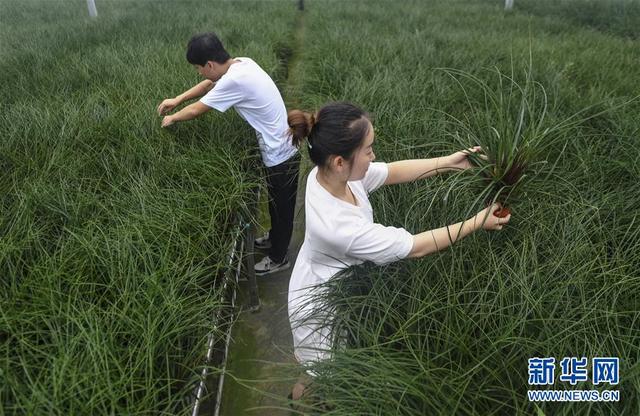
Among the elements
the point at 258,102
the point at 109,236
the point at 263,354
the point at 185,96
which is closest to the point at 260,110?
the point at 258,102

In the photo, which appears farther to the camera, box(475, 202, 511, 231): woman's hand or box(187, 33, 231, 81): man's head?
box(187, 33, 231, 81): man's head

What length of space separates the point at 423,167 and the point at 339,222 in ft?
1.68

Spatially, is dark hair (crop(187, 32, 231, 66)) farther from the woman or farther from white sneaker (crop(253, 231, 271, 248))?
white sneaker (crop(253, 231, 271, 248))

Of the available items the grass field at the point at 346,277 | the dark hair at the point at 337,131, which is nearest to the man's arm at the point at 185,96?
the grass field at the point at 346,277

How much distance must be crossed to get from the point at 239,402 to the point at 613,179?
6.52ft

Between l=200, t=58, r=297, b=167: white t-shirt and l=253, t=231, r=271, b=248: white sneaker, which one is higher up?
l=200, t=58, r=297, b=167: white t-shirt

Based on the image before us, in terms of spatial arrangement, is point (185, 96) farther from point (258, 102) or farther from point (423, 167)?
point (423, 167)

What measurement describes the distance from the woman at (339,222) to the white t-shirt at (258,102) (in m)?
0.63

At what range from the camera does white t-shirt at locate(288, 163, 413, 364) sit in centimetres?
110

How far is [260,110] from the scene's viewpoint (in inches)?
77.3

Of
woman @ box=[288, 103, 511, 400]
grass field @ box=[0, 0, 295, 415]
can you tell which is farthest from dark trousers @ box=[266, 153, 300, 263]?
woman @ box=[288, 103, 511, 400]

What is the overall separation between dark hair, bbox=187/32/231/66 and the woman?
798 millimetres

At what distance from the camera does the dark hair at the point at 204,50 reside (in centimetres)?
183

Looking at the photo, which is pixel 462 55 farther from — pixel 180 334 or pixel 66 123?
pixel 180 334
